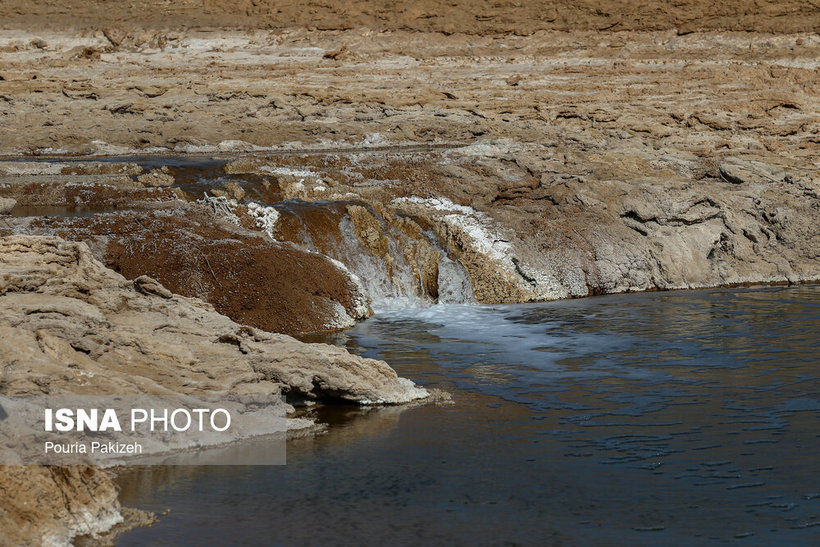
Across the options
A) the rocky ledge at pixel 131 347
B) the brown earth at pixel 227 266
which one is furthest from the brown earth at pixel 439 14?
the rocky ledge at pixel 131 347

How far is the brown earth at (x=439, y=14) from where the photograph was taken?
31891 mm

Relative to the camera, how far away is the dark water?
6.00 meters

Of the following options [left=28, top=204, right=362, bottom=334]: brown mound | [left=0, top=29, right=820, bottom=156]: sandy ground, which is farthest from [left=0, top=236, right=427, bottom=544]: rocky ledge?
[left=0, top=29, right=820, bottom=156]: sandy ground

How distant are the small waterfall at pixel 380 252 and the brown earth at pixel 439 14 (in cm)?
1980

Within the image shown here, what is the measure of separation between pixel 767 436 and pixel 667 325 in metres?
5.06

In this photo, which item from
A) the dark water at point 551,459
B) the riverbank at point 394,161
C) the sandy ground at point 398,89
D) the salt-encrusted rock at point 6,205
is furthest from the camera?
the sandy ground at point 398,89

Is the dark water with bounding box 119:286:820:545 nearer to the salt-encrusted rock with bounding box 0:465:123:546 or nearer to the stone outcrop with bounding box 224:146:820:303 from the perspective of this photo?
the salt-encrusted rock with bounding box 0:465:123:546

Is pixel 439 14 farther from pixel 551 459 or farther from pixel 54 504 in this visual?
pixel 54 504

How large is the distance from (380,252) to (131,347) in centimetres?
706

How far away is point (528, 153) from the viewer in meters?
19.7

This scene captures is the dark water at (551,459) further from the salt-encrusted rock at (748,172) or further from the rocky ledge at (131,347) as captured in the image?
the salt-encrusted rock at (748,172)

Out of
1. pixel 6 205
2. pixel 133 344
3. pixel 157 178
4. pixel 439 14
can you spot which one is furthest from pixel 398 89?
pixel 133 344

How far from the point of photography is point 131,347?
8.28m

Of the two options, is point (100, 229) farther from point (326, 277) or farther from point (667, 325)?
point (667, 325)
